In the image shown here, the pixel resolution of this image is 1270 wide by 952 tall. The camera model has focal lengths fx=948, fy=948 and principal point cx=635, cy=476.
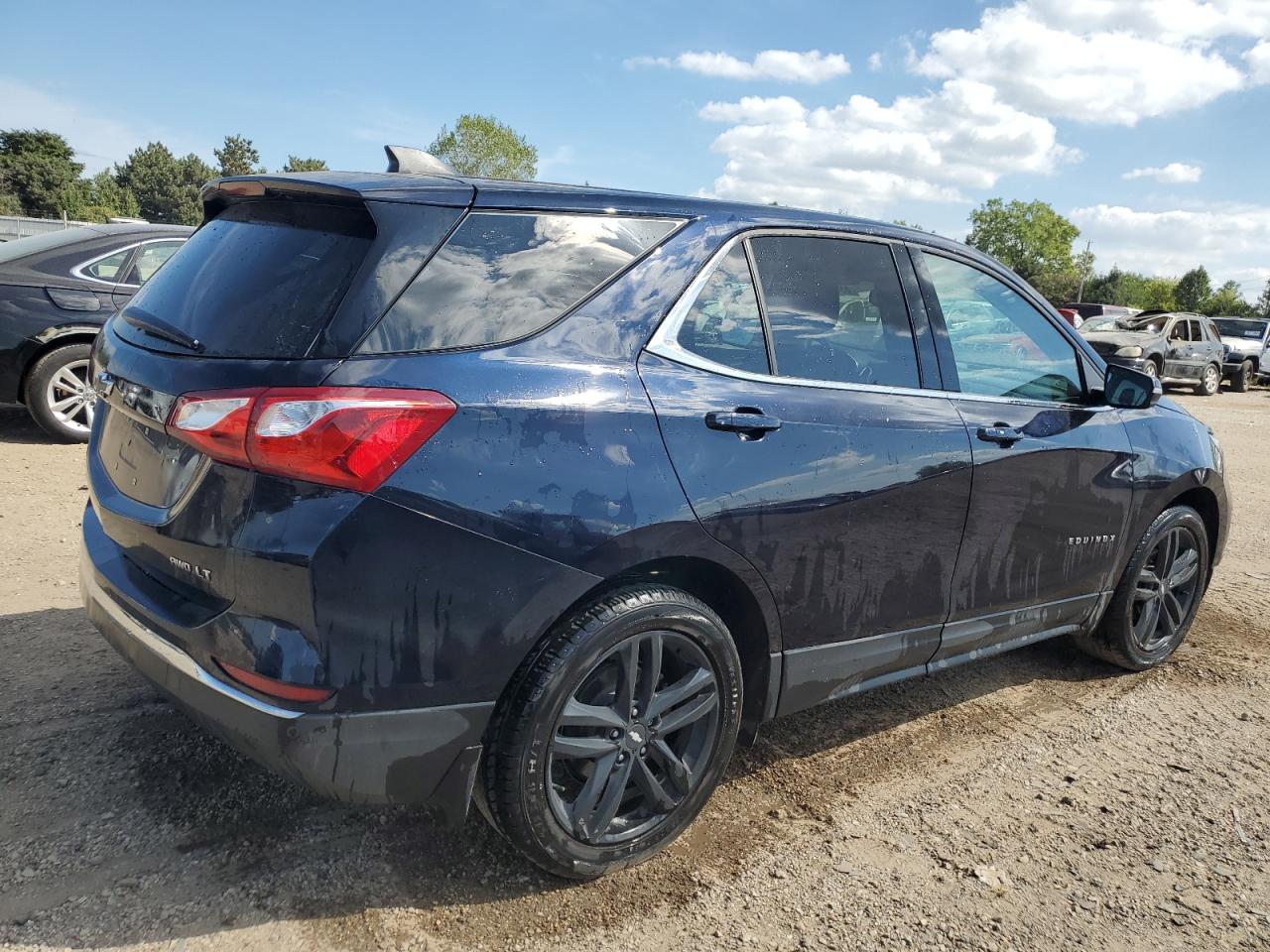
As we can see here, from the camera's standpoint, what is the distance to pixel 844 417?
109 inches

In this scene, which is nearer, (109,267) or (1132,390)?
(1132,390)

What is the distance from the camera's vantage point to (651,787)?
8.43ft

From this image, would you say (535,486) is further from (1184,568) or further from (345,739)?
(1184,568)

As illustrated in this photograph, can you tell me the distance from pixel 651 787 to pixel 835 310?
5.06 ft

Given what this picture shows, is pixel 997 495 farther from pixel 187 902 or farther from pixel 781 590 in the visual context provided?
pixel 187 902

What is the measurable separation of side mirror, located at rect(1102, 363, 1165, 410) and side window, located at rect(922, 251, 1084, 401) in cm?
15

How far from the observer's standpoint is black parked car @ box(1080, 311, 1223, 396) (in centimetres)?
1884

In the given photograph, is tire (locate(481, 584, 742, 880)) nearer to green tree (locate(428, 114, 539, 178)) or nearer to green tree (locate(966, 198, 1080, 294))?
green tree (locate(428, 114, 539, 178))

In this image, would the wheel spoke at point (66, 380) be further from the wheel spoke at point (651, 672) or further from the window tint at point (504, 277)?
the wheel spoke at point (651, 672)

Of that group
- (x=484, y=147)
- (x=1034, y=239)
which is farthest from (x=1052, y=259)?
(x=484, y=147)

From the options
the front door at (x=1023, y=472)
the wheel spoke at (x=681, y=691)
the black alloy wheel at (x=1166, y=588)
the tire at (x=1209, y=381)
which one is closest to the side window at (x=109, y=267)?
the front door at (x=1023, y=472)

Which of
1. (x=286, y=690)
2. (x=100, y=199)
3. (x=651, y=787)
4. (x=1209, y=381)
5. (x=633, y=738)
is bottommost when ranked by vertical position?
(x=651, y=787)

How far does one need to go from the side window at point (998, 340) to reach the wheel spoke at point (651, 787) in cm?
166

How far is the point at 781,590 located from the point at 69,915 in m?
1.94
